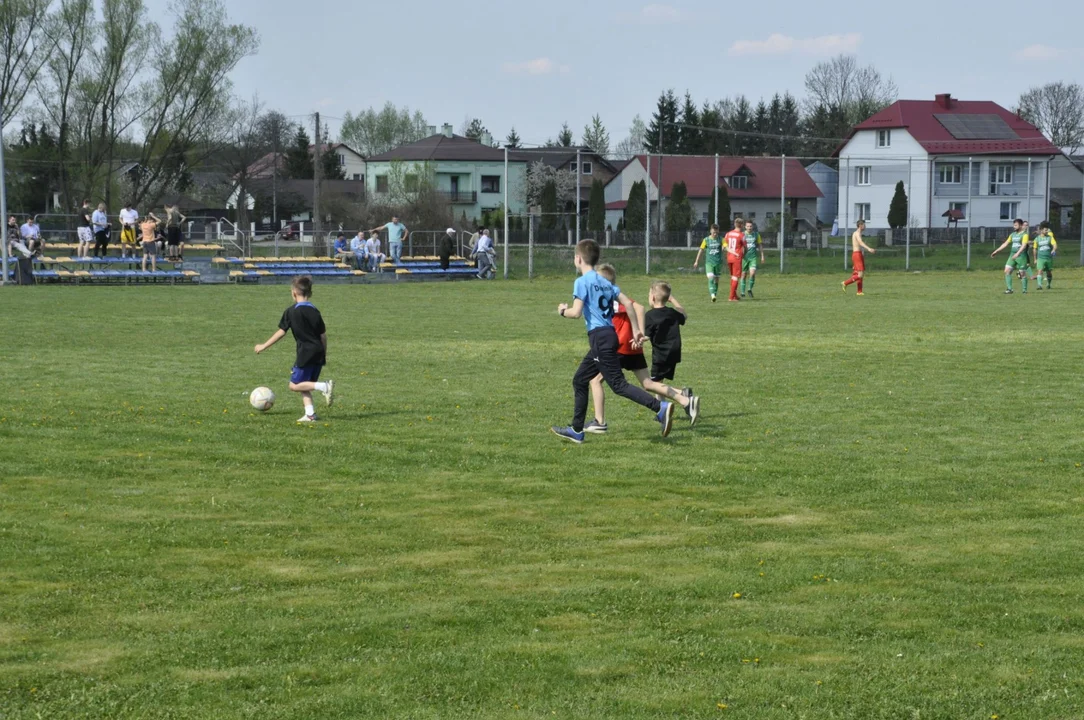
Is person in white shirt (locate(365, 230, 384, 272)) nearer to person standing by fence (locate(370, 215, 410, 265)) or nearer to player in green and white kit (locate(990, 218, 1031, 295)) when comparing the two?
person standing by fence (locate(370, 215, 410, 265))

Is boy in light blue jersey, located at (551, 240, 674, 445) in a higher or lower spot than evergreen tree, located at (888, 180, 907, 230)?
lower

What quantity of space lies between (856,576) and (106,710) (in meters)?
3.76

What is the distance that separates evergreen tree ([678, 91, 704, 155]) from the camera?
106250 mm

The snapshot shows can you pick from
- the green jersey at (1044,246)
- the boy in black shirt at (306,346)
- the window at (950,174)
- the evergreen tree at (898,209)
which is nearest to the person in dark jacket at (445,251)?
the green jersey at (1044,246)

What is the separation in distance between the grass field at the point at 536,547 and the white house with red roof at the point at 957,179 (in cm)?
3431

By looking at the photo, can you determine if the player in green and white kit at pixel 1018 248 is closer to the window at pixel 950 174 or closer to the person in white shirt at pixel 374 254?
the person in white shirt at pixel 374 254

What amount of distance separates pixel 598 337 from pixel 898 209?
54.6 m

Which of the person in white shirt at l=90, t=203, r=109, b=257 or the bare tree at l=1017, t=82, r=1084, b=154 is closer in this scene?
the person in white shirt at l=90, t=203, r=109, b=257

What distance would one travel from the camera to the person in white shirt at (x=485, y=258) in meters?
42.1

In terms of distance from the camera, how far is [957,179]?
5766cm

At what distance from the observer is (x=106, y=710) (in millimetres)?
4832

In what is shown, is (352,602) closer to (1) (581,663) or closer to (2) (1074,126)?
(1) (581,663)

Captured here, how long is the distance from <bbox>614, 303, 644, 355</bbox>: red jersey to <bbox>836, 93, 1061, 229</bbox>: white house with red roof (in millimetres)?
35509

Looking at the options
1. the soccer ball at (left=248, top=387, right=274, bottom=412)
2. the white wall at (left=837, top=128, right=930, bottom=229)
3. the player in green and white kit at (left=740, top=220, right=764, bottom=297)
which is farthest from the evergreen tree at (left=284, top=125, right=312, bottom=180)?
the soccer ball at (left=248, top=387, right=274, bottom=412)
